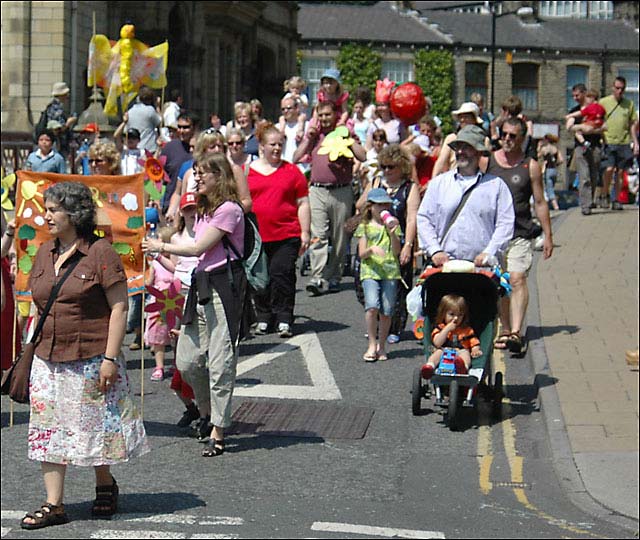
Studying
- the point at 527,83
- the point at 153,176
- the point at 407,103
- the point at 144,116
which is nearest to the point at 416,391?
the point at 153,176

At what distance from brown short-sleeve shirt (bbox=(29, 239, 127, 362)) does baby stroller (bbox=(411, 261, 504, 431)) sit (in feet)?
10.7

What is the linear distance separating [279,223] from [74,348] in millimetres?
6189

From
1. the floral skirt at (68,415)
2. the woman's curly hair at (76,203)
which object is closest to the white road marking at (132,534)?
the floral skirt at (68,415)

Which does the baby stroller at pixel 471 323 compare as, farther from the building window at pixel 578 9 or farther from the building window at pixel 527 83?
the building window at pixel 578 9

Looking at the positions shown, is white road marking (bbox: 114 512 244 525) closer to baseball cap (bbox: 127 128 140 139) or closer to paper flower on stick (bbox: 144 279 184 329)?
paper flower on stick (bbox: 144 279 184 329)

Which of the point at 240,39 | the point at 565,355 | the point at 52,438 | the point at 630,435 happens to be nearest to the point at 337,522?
the point at 52,438

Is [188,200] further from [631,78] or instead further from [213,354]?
[631,78]

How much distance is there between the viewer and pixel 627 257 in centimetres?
1784

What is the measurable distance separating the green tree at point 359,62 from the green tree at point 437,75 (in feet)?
7.21

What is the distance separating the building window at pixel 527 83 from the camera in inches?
2896

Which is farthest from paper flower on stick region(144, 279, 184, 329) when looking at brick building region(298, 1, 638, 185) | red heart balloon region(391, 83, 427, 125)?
brick building region(298, 1, 638, 185)

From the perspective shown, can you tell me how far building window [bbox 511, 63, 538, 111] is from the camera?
241ft

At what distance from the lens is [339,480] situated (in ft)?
27.4

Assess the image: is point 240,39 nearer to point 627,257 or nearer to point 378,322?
point 627,257
